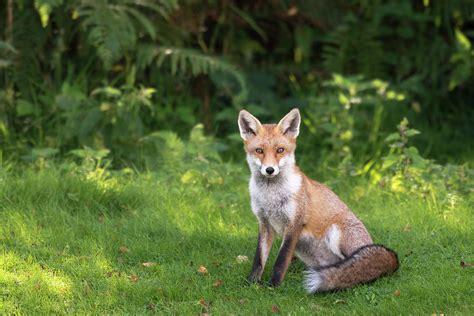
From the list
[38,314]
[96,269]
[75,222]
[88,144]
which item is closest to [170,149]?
[88,144]

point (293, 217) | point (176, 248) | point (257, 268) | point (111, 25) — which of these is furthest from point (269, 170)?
point (111, 25)

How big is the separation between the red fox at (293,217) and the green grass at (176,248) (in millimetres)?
190

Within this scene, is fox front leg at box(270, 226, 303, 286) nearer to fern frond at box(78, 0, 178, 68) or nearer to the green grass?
the green grass

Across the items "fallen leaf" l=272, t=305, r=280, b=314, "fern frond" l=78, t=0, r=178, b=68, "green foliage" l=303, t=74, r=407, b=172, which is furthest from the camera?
"green foliage" l=303, t=74, r=407, b=172

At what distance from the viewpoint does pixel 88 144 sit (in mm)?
8328

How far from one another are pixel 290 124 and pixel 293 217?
0.74m

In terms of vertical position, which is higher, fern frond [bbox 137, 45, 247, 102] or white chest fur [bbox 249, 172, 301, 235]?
fern frond [bbox 137, 45, 247, 102]

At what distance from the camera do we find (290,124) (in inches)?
229

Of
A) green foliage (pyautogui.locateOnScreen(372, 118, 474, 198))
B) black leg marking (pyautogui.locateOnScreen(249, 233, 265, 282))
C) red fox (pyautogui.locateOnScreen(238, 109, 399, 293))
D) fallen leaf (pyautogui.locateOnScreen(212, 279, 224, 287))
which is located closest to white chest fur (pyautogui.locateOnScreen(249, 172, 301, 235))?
red fox (pyautogui.locateOnScreen(238, 109, 399, 293))

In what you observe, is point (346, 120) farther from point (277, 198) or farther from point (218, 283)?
point (218, 283)

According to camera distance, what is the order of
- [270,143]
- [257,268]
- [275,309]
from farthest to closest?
[257,268] < [270,143] < [275,309]

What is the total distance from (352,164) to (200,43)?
8.43 feet

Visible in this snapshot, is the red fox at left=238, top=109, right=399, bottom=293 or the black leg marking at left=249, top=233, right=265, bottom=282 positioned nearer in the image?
the red fox at left=238, top=109, right=399, bottom=293

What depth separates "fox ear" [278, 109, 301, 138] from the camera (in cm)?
575
